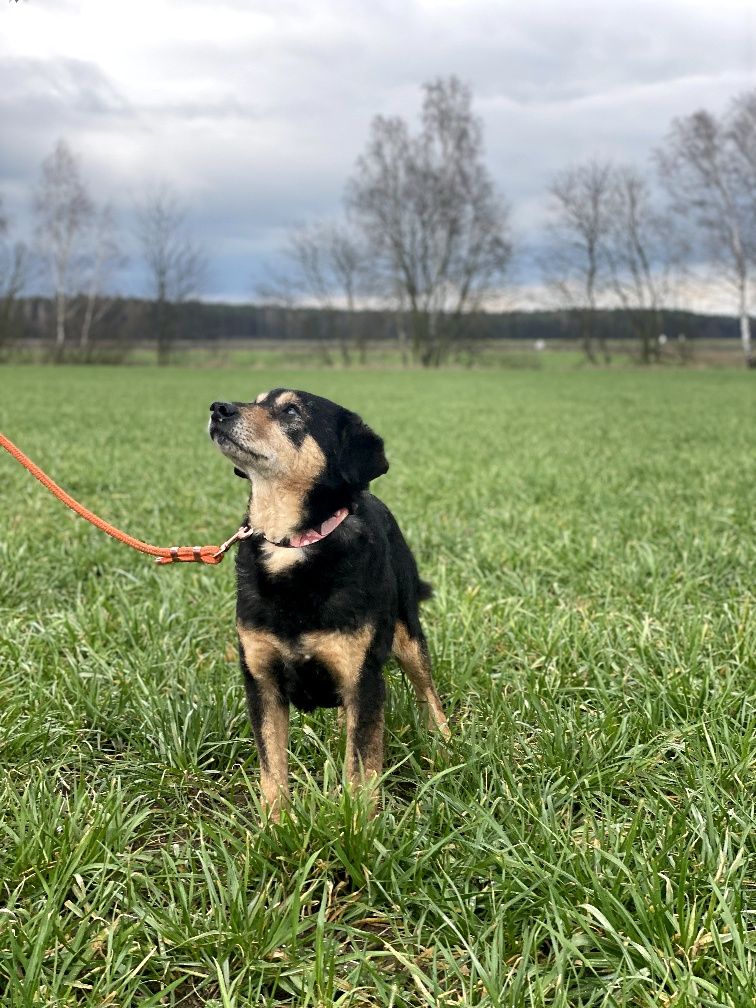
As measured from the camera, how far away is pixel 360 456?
8.68 feet

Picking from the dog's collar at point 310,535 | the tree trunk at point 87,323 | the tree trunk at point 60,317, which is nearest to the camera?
the dog's collar at point 310,535

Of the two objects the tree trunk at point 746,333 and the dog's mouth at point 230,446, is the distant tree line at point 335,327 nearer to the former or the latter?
the tree trunk at point 746,333

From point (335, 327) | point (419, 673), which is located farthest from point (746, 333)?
point (419, 673)

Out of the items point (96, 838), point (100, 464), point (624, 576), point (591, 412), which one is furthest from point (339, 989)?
point (591, 412)

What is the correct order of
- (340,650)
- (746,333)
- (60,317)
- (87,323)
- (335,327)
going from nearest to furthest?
1. (340,650)
2. (746,333)
3. (60,317)
4. (87,323)
5. (335,327)

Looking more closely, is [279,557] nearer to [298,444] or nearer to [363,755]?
[298,444]

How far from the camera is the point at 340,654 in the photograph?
2.42 meters

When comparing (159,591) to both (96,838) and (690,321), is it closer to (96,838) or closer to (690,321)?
(96,838)

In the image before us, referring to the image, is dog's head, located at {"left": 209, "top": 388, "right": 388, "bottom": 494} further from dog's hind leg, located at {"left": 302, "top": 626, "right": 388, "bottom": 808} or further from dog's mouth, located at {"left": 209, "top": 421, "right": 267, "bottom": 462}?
dog's hind leg, located at {"left": 302, "top": 626, "right": 388, "bottom": 808}

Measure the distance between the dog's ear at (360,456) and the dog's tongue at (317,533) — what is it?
0.39ft

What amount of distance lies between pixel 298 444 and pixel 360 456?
0.20m

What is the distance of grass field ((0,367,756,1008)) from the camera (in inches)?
76.2

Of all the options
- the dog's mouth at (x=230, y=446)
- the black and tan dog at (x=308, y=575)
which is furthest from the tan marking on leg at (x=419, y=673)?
the dog's mouth at (x=230, y=446)

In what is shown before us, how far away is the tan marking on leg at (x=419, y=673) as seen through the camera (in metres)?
3.00
